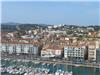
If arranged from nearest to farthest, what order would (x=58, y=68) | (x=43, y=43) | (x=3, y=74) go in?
(x=3, y=74) < (x=58, y=68) < (x=43, y=43)

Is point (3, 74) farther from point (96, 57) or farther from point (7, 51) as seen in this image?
point (96, 57)

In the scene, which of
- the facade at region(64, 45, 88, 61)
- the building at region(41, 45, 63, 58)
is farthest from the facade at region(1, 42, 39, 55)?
the facade at region(64, 45, 88, 61)

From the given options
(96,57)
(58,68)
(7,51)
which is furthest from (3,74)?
(96,57)

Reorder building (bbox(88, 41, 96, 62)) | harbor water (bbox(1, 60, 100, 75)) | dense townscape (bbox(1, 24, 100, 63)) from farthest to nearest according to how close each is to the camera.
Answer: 1. dense townscape (bbox(1, 24, 100, 63))
2. building (bbox(88, 41, 96, 62))
3. harbor water (bbox(1, 60, 100, 75))

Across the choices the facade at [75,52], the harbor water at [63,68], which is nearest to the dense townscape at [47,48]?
the facade at [75,52]

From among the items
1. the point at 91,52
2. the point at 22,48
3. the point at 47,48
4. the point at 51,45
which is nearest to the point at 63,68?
the point at 91,52

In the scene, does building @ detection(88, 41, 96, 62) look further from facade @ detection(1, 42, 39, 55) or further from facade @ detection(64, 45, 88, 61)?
facade @ detection(1, 42, 39, 55)

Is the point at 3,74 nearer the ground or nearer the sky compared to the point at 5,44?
nearer the ground

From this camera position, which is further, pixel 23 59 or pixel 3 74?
pixel 23 59
